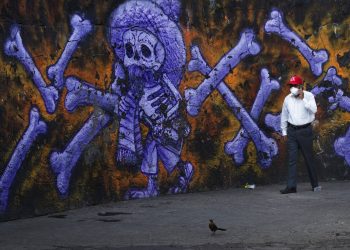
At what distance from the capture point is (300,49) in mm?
10211

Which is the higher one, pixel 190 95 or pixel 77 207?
pixel 190 95

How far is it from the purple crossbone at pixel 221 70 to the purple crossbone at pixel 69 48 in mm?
1877

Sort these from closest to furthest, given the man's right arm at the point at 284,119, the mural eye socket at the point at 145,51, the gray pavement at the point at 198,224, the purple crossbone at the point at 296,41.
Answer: the gray pavement at the point at 198,224 < the mural eye socket at the point at 145,51 < the man's right arm at the point at 284,119 < the purple crossbone at the point at 296,41

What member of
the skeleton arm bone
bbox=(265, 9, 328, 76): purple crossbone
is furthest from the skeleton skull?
bbox=(265, 9, 328, 76): purple crossbone

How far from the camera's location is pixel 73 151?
835 centimetres

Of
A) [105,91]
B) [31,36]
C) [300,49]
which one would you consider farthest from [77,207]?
[300,49]

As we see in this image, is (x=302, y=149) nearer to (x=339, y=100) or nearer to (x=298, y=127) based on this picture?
(x=298, y=127)

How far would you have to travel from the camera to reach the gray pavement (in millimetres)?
6492

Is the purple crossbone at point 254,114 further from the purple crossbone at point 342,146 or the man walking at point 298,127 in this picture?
the purple crossbone at point 342,146

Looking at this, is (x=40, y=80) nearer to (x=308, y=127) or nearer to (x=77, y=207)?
(x=77, y=207)

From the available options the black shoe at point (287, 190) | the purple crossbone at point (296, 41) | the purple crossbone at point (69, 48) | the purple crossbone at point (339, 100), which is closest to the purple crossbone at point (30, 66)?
the purple crossbone at point (69, 48)

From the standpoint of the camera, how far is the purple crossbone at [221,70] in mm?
9609

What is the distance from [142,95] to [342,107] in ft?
11.0

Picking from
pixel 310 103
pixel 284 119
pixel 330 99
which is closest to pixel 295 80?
pixel 310 103
